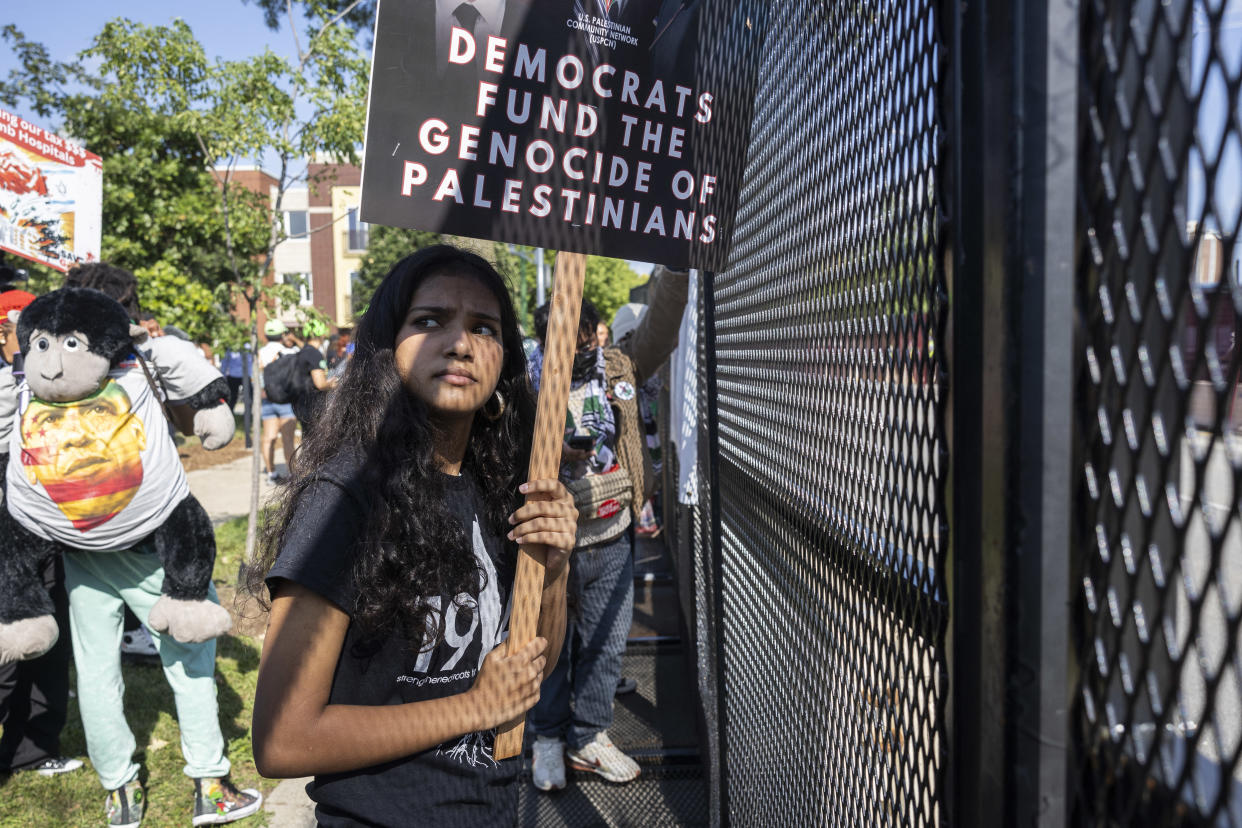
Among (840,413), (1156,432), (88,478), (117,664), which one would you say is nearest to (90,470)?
(88,478)

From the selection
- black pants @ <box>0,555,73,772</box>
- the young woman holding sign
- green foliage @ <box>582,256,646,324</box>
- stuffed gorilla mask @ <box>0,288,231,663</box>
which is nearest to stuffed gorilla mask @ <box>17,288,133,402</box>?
stuffed gorilla mask @ <box>0,288,231,663</box>

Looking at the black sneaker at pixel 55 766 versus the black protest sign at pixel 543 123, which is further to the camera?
the black sneaker at pixel 55 766

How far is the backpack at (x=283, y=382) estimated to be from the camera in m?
9.00

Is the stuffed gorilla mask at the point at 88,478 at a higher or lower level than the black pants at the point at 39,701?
higher

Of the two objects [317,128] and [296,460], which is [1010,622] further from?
[317,128]

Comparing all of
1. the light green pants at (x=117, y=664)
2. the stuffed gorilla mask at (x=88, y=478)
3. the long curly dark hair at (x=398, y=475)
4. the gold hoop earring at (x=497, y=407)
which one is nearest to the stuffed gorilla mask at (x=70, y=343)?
the stuffed gorilla mask at (x=88, y=478)

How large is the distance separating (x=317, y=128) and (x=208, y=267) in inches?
171

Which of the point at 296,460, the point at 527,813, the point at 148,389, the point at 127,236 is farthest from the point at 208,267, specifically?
the point at 296,460

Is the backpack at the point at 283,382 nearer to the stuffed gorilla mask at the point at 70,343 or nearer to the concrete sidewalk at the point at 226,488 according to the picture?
the concrete sidewalk at the point at 226,488

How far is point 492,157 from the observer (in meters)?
1.62

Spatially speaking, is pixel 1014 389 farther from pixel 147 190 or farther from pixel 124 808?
pixel 147 190

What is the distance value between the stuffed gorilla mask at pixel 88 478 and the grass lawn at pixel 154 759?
0.40 meters

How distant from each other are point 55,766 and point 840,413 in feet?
14.1

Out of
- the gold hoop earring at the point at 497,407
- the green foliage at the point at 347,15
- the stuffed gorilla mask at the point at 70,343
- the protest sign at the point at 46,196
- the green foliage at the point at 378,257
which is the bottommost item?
the gold hoop earring at the point at 497,407
